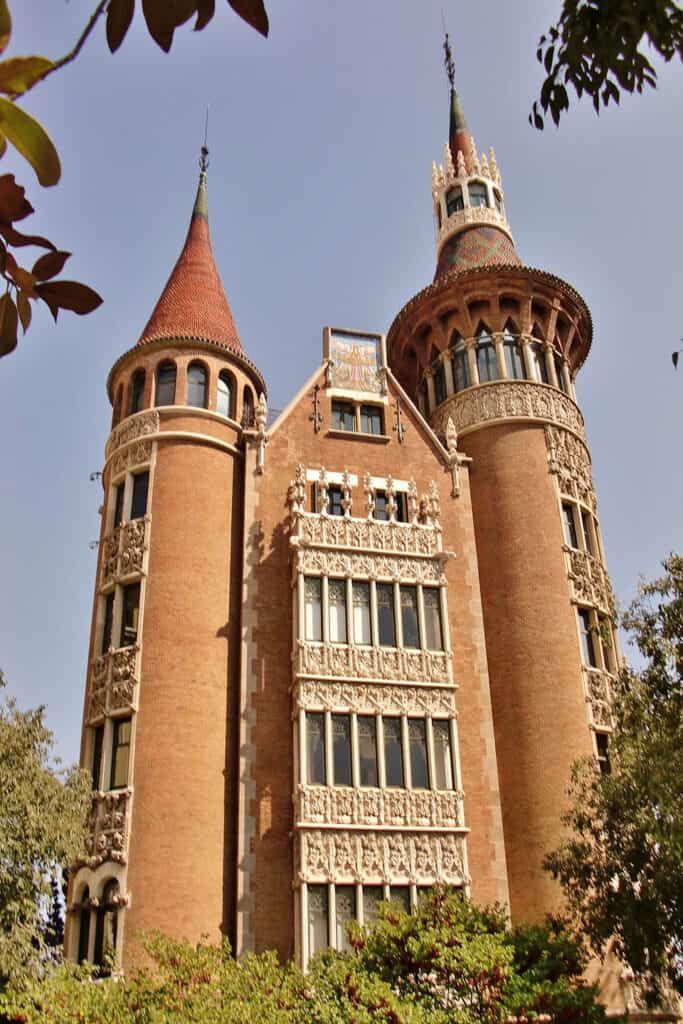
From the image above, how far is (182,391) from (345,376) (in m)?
4.74

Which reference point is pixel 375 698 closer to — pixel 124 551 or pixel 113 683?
pixel 113 683

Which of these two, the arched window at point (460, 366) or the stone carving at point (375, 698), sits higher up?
the arched window at point (460, 366)

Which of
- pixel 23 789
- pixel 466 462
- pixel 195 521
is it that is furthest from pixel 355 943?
pixel 466 462

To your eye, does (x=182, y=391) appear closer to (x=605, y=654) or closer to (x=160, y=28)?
(x=605, y=654)

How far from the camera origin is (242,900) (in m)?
20.2

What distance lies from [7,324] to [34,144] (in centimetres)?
38

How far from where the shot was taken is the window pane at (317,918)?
19.9 metres

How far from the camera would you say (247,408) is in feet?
90.4

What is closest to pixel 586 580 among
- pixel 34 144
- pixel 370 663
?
pixel 370 663

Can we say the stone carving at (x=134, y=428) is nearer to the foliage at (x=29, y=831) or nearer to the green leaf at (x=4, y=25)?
the foliage at (x=29, y=831)

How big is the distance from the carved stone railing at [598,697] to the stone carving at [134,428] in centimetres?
1283

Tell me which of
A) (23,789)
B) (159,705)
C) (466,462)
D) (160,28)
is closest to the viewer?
(160,28)

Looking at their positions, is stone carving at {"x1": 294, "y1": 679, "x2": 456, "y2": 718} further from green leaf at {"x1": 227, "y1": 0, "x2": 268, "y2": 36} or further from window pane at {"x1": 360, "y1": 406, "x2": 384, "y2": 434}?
green leaf at {"x1": 227, "y1": 0, "x2": 268, "y2": 36}

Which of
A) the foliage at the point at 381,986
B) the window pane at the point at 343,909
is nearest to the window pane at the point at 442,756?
the window pane at the point at 343,909
